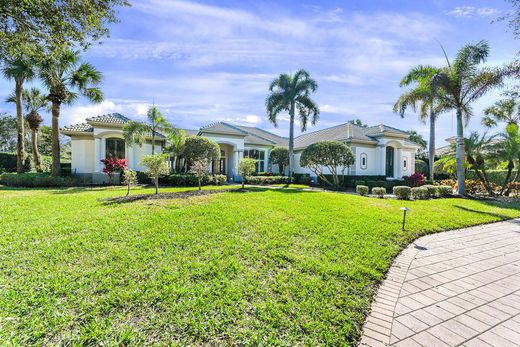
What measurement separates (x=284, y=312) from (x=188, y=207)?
5697 millimetres

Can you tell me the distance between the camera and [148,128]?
63.5ft

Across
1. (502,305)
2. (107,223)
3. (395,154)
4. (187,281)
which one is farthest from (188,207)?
(395,154)

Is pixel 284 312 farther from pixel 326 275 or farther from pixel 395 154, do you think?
pixel 395 154

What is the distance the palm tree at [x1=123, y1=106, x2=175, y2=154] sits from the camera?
60.5 ft

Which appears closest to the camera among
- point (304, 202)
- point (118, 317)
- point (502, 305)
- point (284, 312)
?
point (118, 317)

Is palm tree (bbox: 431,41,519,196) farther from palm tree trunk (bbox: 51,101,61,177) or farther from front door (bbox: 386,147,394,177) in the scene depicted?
palm tree trunk (bbox: 51,101,61,177)

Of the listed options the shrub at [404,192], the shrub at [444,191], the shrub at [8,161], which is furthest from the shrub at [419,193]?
the shrub at [8,161]

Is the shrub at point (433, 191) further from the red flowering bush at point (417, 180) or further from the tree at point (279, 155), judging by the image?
the tree at point (279, 155)

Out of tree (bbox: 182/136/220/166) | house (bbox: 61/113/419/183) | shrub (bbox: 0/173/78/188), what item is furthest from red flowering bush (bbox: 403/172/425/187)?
shrub (bbox: 0/173/78/188)

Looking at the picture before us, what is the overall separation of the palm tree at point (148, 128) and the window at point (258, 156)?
10.1m

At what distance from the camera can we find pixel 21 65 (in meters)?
15.9

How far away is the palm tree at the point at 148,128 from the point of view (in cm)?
1844

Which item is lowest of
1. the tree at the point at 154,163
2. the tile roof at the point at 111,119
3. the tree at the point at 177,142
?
the tree at the point at 154,163

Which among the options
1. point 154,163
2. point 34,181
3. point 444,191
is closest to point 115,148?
point 34,181
